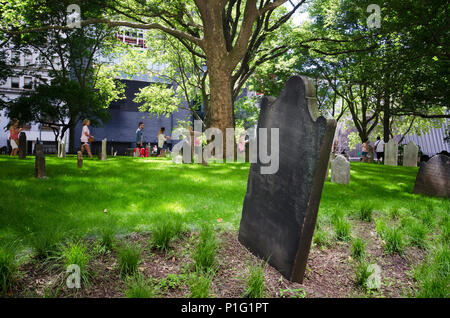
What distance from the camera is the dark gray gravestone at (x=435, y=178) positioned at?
25.9 ft

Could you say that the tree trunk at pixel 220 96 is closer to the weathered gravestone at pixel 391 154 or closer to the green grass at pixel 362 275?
the weathered gravestone at pixel 391 154

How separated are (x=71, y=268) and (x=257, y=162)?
8.31 ft

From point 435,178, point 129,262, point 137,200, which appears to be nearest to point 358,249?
point 129,262

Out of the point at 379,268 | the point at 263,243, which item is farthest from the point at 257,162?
the point at 379,268

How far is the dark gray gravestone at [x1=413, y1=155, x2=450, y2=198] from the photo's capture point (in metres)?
7.89

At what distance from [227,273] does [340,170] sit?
6916 mm

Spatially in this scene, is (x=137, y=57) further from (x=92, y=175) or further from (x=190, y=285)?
(x=190, y=285)

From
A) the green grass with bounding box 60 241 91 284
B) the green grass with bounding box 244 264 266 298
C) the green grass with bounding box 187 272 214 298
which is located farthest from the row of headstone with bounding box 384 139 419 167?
the green grass with bounding box 60 241 91 284

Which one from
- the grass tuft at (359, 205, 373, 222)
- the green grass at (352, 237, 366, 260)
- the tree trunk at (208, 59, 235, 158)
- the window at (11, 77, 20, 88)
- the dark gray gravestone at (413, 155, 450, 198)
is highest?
the window at (11, 77, 20, 88)

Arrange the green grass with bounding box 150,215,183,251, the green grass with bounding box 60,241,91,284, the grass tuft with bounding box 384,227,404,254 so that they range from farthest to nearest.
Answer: the grass tuft with bounding box 384,227,404,254 < the green grass with bounding box 150,215,183,251 < the green grass with bounding box 60,241,91,284

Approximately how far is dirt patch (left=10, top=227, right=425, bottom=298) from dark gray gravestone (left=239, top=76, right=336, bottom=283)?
250mm

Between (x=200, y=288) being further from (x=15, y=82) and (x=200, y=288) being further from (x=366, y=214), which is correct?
(x=15, y=82)

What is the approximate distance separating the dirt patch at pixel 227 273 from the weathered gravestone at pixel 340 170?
5.14 metres

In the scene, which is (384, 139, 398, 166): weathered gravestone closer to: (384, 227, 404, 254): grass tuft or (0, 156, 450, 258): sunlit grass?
(0, 156, 450, 258): sunlit grass
